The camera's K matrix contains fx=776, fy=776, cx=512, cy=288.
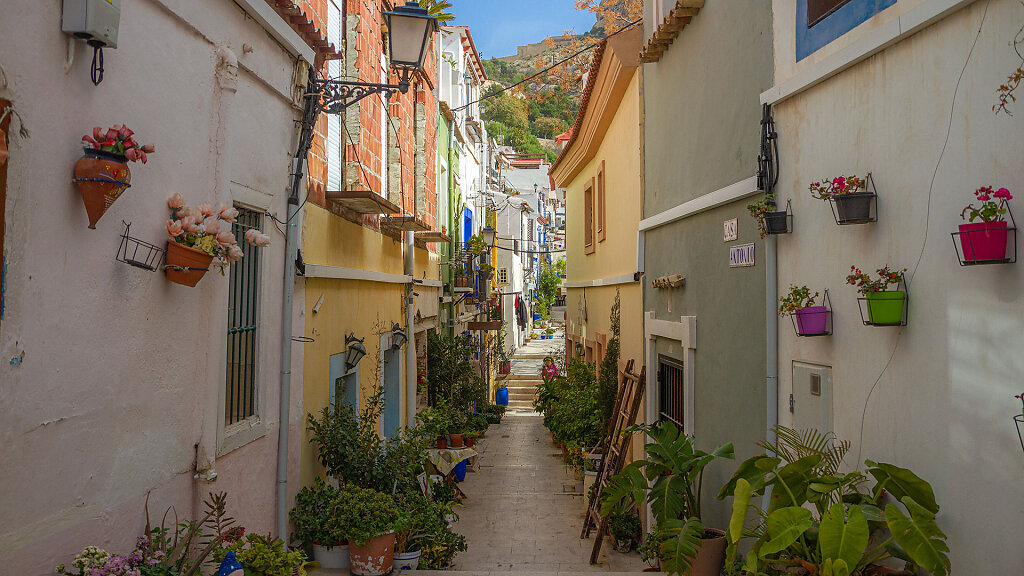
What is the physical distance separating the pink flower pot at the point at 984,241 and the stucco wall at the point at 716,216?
2.44 m

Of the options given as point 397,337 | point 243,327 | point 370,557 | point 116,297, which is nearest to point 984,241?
point 116,297

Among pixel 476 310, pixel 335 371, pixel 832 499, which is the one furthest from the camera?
pixel 476 310

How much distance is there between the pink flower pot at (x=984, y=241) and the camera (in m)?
3.04

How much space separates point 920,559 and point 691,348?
13.6 feet

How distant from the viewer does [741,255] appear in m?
6.01

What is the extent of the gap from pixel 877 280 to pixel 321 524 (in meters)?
4.94

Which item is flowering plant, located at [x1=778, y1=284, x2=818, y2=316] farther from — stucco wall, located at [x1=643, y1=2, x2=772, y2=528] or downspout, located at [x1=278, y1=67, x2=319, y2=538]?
downspout, located at [x1=278, y1=67, x2=319, y2=538]

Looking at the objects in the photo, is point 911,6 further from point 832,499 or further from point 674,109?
point 674,109

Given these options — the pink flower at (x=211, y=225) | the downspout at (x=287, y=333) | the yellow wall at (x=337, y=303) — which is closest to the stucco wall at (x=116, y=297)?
the pink flower at (x=211, y=225)

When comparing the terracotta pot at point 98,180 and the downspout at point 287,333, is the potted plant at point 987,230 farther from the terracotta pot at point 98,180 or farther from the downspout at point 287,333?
the downspout at point 287,333

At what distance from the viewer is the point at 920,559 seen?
322 centimetres

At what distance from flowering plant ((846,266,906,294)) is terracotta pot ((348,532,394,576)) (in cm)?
449

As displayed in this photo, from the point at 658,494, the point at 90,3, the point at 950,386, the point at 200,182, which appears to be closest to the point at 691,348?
the point at 658,494

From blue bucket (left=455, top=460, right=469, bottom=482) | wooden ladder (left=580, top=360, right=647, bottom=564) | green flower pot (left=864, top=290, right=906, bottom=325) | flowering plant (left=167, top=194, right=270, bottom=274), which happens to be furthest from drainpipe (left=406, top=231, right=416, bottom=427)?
green flower pot (left=864, top=290, right=906, bottom=325)
